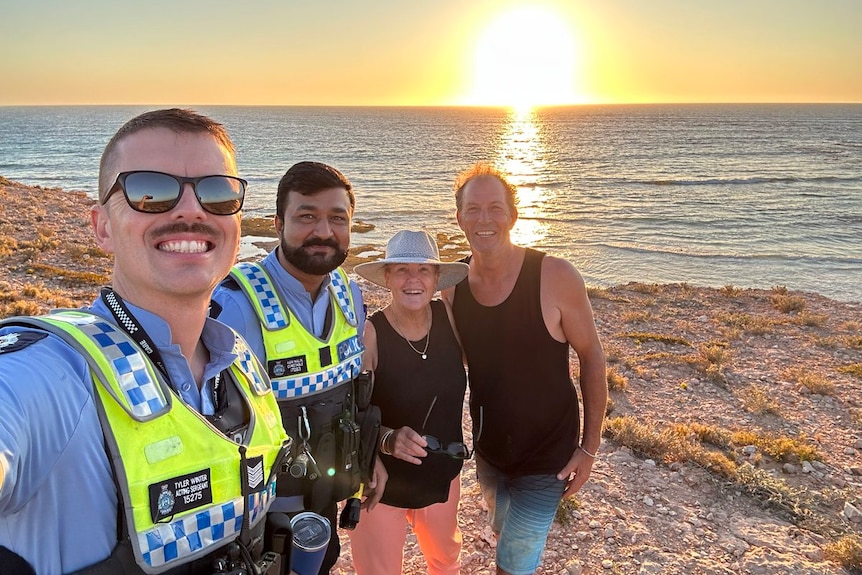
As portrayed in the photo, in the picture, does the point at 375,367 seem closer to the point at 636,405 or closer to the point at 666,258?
the point at 636,405

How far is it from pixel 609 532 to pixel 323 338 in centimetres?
372

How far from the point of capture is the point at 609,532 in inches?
199

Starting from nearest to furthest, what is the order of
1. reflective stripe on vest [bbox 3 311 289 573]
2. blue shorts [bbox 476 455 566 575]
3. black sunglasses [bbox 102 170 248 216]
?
reflective stripe on vest [bbox 3 311 289 573] < black sunglasses [bbox 102 170 248 216] < blue shorts [bbox 476 455 566 575]

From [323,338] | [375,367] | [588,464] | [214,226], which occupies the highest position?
[214,226]

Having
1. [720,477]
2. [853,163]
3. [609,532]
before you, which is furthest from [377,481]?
[853,163]

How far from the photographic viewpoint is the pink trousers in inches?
132

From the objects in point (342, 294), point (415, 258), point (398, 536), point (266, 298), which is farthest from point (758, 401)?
point (266, 298)

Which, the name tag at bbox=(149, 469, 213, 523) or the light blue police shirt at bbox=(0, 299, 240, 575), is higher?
the light blue police shirt at bbox=(0, 299, 240, 575)

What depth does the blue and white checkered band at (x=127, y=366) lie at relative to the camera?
4.70 ft

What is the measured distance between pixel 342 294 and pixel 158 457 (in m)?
2.08

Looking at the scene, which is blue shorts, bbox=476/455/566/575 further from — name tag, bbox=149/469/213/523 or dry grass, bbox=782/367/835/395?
dry grass, bbox=782/367/835/395

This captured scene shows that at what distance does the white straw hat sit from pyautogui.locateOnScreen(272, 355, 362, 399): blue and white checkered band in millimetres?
609

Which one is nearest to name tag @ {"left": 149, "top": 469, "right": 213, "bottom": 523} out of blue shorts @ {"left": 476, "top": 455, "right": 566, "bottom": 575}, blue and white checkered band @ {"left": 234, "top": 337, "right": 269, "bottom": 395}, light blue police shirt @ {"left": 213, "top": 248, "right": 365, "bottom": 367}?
blue and white checkered band @ {"left": 234, "top": 337, "right": 269, "bottom": 395}

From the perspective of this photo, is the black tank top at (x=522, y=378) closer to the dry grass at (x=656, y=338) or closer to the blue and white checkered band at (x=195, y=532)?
the blue and white checkered band at (x=195, y=532)
